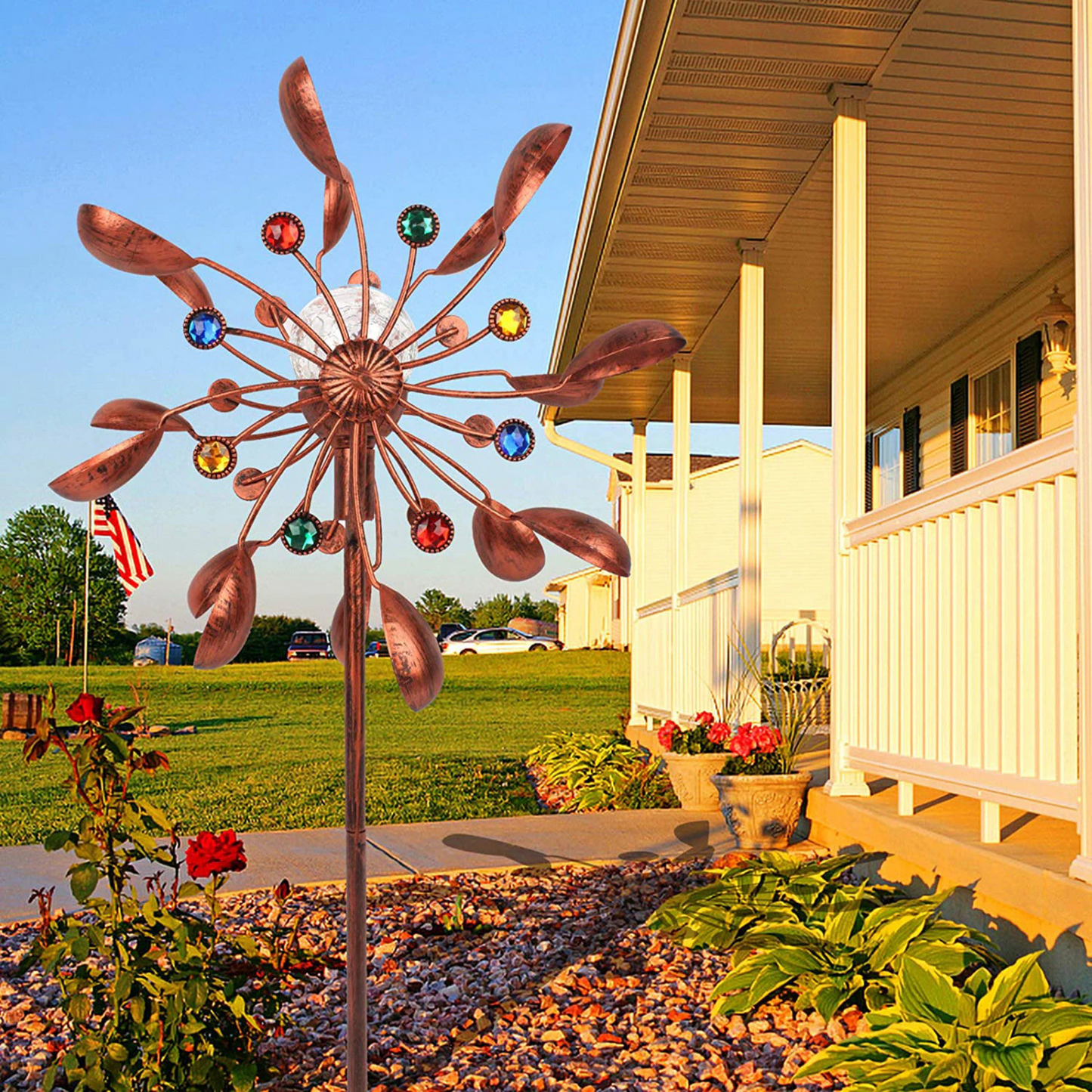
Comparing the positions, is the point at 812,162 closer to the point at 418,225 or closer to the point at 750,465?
the point at 750,465

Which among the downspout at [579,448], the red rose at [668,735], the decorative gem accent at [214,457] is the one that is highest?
the downspout at [579,448]

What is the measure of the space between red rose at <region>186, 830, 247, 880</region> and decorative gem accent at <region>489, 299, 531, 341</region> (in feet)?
4.04

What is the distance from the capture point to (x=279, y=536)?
173 centimetres

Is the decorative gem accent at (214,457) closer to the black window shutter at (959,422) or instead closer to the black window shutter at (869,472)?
the black window shutter at (959,422)

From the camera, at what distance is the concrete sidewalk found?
4.90 m

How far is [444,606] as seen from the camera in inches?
2106

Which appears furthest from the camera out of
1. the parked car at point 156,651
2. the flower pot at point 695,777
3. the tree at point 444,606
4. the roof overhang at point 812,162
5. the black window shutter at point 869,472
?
the tree at point 444,606

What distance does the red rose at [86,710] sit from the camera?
88.4 inches

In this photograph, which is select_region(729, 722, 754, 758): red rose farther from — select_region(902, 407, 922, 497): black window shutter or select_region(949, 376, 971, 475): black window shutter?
select_region(902, 407, 922, 497): black window shutter

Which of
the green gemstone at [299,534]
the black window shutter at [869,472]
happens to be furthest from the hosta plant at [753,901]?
the black window shutter at [869,472]

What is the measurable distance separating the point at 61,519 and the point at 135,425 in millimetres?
54910

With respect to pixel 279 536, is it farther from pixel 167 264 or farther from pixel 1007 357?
pixel 1007 357

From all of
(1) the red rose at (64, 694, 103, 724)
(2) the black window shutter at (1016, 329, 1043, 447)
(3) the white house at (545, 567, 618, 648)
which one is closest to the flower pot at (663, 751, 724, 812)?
(2) the black window shutter at (1016, 329, 1043, 447)

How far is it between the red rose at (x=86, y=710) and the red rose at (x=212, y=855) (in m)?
0.33
